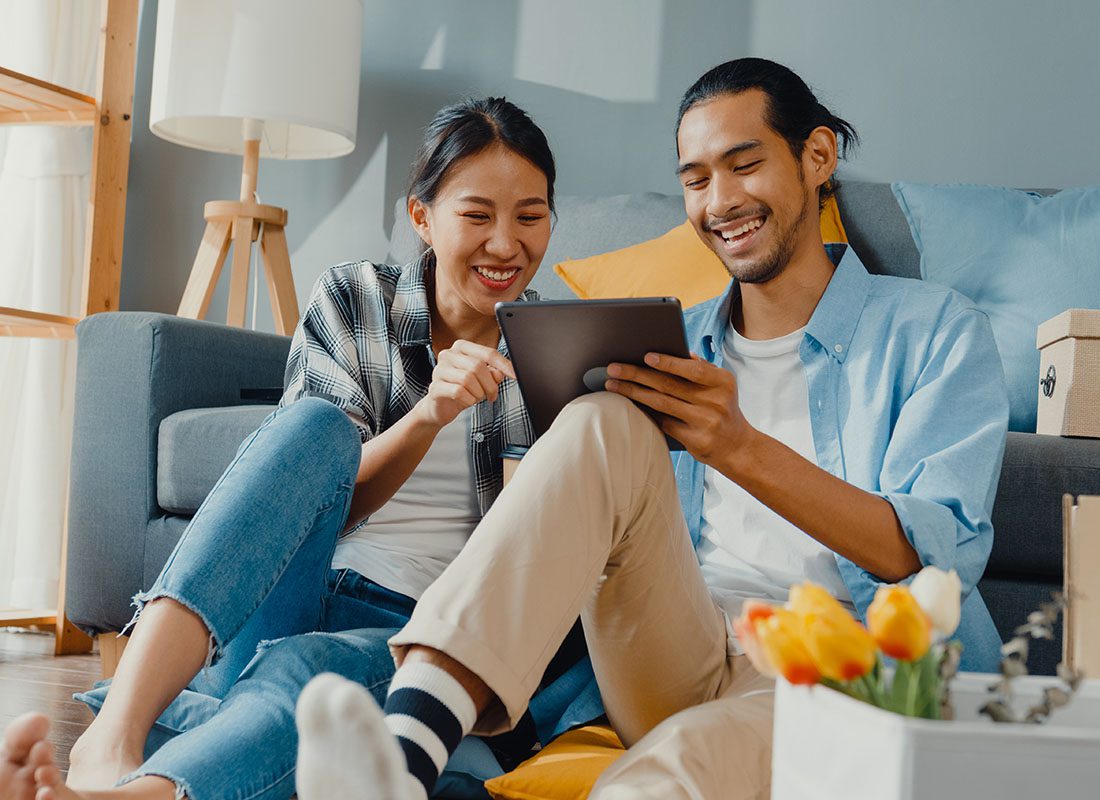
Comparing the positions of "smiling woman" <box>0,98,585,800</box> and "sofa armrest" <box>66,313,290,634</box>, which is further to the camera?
"sofa armrest" <box>66,313,290,634</box>

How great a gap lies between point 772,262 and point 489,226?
351mm

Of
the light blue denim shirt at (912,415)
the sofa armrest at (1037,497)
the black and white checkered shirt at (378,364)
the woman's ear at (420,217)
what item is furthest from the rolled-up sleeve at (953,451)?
Result: the woman's ear at (420,217)

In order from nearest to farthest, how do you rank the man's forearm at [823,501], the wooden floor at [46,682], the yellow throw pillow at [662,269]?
the man's forearm at [823,501] < the wooden floor at [46,682] < the yellow throw pillow at [662,269]

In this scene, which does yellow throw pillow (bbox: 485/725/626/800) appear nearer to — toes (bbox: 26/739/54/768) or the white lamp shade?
toes (bbox: 26/739/54/768)

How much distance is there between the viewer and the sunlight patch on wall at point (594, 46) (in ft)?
8.80

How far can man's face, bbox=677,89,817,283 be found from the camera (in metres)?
1.38

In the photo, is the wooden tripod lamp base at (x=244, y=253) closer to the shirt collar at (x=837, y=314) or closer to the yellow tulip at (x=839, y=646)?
the shirt collar at (x=837, y=314)

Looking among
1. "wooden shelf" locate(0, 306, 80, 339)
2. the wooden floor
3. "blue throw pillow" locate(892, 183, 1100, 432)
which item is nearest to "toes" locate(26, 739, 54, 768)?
the wooden floor

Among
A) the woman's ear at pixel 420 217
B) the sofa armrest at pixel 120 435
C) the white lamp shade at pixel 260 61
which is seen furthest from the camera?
the white lamp shade at pixel 260 61

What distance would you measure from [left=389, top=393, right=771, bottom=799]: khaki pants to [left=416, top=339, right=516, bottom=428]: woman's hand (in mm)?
231

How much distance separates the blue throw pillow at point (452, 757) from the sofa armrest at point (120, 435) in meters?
0.62

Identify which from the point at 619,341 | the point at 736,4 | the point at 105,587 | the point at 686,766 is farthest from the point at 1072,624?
the point at 736,4

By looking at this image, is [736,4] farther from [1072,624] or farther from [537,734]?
[1072,624]

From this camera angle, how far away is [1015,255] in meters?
1.96
